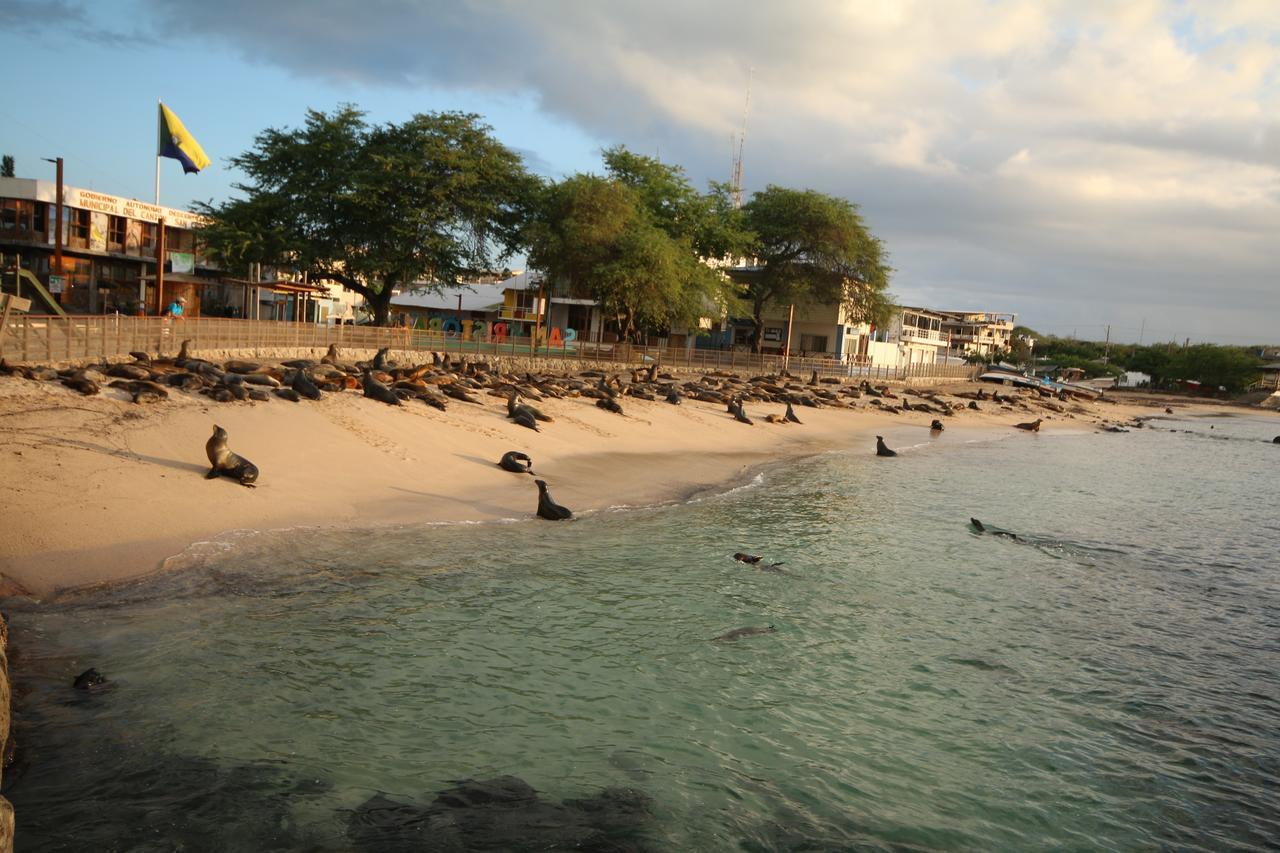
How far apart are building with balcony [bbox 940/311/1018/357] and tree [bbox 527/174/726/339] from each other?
79314 millimetres

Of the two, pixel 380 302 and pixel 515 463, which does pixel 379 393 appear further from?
pixel 380 302

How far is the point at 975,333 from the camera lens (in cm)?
12112

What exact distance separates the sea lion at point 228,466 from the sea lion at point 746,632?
745cm

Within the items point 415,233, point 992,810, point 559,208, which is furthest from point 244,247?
point 992,810

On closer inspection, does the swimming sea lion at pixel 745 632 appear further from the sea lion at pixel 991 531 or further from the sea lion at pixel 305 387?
the sea lion at pixel 305 387

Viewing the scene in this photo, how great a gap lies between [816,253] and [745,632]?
47.2 meters

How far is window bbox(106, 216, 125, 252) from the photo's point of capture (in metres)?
46.9

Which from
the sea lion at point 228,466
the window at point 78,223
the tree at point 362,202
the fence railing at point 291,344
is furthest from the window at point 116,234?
the sea lion at point 228,466

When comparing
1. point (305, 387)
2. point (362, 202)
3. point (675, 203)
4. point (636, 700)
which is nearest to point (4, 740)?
point (636, 700)

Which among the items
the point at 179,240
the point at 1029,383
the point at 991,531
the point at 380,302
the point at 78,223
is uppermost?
the point at 179,240

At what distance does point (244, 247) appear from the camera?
37.8 meters

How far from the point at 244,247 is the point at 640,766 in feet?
124

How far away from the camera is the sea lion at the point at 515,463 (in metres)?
16.3

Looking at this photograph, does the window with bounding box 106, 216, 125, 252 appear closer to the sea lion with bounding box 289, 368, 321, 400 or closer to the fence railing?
the fence railing
